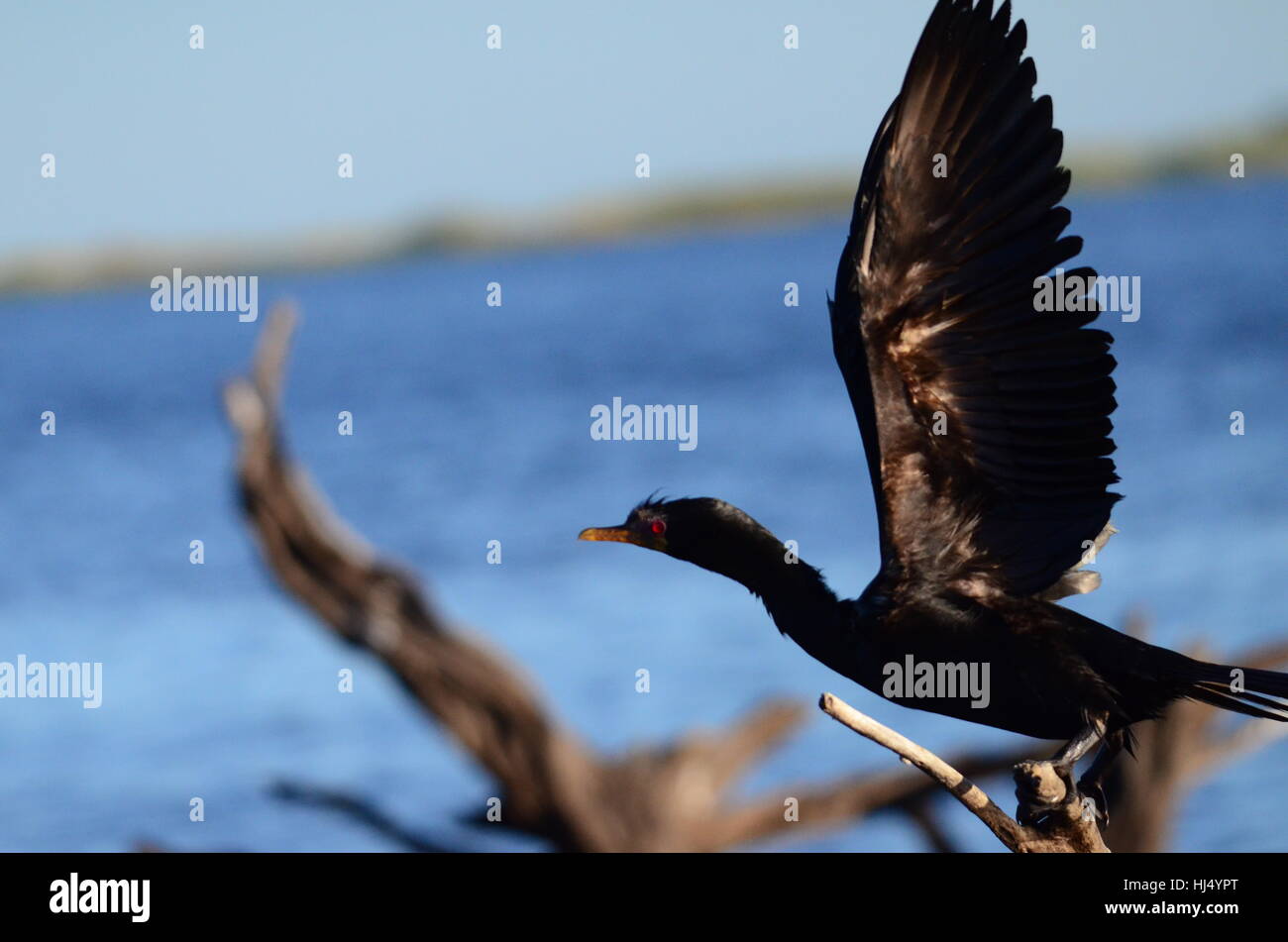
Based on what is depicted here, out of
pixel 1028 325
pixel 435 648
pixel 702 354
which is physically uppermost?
pixel 702 354

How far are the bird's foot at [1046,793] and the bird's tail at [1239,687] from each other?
44cm

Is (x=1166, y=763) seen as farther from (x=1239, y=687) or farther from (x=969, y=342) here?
(x=969, y=342)

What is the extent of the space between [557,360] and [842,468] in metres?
22.9

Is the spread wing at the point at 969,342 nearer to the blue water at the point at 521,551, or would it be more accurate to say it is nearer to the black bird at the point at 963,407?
the black bird at the point at 963,407

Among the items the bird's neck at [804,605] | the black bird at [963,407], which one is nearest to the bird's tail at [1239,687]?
the black bird at [963,407]

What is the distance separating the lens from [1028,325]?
193 inches

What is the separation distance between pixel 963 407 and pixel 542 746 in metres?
6.36

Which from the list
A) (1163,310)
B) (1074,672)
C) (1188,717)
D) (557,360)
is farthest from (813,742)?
(557,360)

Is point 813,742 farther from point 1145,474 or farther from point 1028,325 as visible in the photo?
point 1028,325

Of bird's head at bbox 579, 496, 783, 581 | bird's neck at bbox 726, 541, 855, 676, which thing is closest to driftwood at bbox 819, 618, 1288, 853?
bird's neck at bbox 726, 541, 855, 676

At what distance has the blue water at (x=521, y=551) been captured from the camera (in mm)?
16422

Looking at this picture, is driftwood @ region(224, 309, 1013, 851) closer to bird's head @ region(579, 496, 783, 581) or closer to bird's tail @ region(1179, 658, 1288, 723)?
bird's head @ region(579, 496, 783, 581)

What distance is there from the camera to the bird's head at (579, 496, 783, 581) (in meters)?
4.87

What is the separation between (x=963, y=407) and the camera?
493 cm
